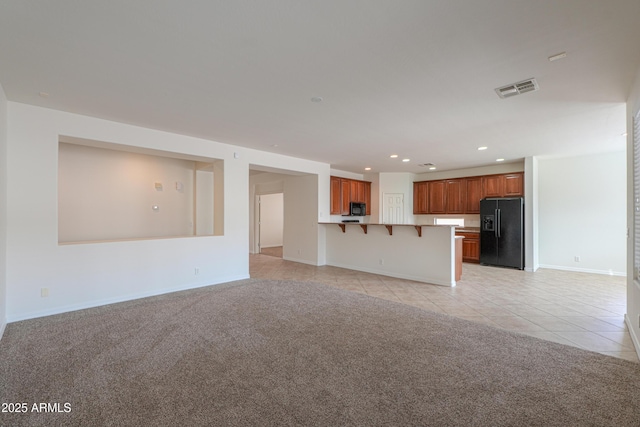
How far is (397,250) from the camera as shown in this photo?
595 cm

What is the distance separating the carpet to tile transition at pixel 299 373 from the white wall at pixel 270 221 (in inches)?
295

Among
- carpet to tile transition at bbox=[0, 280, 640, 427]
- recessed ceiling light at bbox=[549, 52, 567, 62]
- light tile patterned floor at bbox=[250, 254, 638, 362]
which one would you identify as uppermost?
recessed ceiling light at bbox=[549, 52, 567, 62]

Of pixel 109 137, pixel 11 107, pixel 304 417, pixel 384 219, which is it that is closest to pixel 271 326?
pixel 304 417

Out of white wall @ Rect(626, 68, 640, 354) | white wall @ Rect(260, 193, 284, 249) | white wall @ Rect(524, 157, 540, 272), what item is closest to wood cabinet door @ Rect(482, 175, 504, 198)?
white wall @ Rect(524, 157, 540, 272)

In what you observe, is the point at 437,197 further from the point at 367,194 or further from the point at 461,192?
the point at 367,194

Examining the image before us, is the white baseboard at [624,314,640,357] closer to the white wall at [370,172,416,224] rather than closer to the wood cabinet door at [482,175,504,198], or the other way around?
the wood cabinet door at [482,175,504,198]

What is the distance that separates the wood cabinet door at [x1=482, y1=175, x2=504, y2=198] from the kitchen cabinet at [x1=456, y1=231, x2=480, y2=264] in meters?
1.08

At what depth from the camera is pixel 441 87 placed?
9.64 ft

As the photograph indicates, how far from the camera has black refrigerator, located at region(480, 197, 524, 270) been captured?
6.61 m

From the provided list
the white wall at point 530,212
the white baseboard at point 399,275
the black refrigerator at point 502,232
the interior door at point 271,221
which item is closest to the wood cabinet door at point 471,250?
the black refrigerator at point 502,232

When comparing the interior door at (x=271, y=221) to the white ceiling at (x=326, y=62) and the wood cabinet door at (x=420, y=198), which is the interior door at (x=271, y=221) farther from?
the white ceiling at (x=326, y=62)

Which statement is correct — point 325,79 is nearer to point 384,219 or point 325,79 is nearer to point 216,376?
point 216,376

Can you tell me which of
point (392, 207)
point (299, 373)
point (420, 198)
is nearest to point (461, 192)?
point (420, 198)

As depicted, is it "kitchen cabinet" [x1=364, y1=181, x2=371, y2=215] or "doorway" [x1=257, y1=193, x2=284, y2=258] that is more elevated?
"kitchen cabinet" [x1=364, y1=181, x2=371, y2=215]
